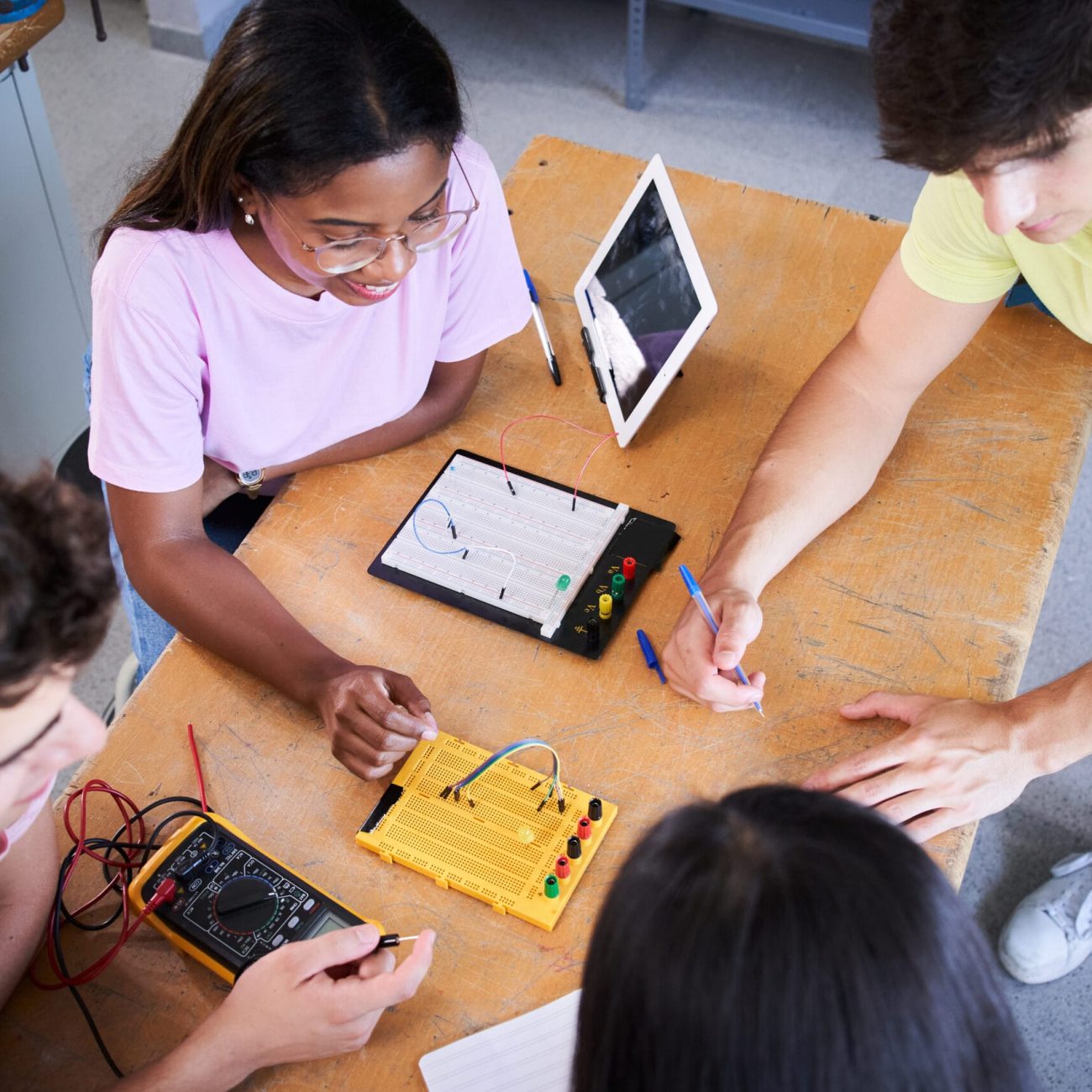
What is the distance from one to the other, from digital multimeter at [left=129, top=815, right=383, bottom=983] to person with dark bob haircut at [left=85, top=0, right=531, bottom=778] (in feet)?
0.44

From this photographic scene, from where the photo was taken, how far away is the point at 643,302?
4.76 feet

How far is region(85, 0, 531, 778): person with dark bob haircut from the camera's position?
1.11 m

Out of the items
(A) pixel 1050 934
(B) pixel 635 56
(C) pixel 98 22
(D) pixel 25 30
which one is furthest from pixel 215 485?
(C) pixel 98 22

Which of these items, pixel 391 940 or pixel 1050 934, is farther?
pixel 1050 934

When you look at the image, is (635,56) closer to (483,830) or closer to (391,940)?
(483,830)

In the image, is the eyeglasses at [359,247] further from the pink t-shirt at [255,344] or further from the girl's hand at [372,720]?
the girl's hand at [372,720]

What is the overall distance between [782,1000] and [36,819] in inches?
28.9

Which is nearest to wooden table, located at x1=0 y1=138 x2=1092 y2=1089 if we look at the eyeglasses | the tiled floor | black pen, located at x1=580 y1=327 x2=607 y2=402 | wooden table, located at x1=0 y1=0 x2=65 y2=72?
black pen, located at x1=580 y1=327 x2=607 y2=402

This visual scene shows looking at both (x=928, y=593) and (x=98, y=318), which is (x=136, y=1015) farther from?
(x=928, y=593)

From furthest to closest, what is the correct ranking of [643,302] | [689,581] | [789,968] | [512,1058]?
[643,302] < [689,581] < [512,1058] < [789,968]

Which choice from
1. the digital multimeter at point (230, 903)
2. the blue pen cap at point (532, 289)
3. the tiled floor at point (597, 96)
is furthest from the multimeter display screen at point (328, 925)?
the tiled floor at point (597, 96)

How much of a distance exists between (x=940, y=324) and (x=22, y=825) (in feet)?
3.62

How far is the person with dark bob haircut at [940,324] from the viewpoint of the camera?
3.06ft

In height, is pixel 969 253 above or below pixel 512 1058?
above
